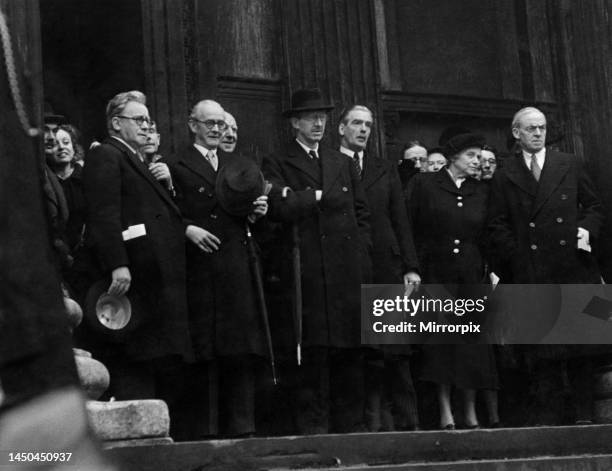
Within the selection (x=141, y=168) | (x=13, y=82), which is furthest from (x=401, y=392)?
(x=13, y=82)

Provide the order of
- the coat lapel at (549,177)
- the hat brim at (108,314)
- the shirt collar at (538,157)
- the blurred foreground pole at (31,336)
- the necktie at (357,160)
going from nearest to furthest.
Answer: the blurred foreground pole at (31,336)
the hat brim at (108,314)
the necktie at (357,160)
the coat lapel at (549,177)
the shirt collar at (538,157)

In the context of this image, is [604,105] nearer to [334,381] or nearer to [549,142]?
[549,142]

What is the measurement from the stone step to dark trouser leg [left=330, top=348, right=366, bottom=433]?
809 mm

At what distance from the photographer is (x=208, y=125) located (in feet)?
22.9

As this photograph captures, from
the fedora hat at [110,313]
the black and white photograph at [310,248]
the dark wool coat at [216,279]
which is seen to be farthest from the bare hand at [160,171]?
the fedora hat at [110,313]

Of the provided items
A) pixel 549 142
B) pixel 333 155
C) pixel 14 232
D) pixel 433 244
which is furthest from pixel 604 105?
pixel 14 232

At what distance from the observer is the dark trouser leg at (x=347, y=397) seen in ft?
21.9

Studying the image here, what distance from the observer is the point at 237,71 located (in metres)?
8.91

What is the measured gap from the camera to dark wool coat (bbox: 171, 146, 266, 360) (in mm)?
6551

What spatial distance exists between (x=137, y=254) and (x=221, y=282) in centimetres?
47

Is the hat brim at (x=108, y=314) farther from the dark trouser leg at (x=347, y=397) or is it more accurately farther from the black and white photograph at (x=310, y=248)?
the dark trouser leg at (x=347, y=397)

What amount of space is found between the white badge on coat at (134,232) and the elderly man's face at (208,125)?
0.73 metres

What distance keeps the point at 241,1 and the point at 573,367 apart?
334 centimetres

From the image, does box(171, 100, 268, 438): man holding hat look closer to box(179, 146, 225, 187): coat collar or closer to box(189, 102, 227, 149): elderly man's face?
box(179, 146, 225, 187): coat collar
